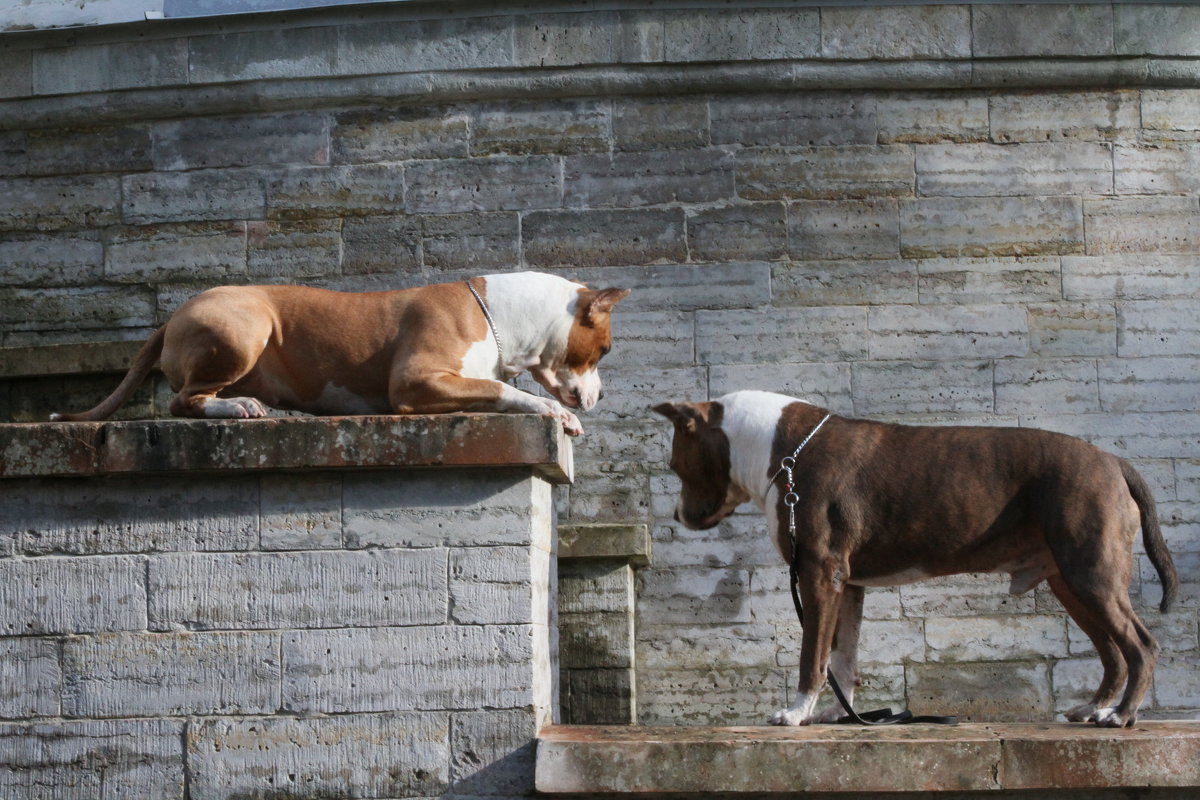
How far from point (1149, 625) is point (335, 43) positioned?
5.45 meters

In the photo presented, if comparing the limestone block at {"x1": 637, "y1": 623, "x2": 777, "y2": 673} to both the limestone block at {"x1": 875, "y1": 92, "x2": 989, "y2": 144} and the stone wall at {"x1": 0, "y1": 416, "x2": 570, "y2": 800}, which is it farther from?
the limestone block at {"x1": 875, "y1": 92, "x2": 989, "y2": 144}

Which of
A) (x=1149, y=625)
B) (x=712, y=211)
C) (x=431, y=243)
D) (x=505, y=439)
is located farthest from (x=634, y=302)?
(x=1149, y=625)

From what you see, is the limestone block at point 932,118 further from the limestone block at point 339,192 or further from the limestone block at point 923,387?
the limestone block at point 339,192

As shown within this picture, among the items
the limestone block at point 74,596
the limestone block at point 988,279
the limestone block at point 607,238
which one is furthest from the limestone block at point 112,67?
the limestone block at point 988,279

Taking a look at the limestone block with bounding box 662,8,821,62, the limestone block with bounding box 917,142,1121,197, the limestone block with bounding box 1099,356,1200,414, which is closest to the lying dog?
the limestone block with bounding box 1099,356,1200,414

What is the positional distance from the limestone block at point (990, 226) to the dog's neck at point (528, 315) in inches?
103

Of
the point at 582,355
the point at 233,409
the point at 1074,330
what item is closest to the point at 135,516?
the point at 233,409

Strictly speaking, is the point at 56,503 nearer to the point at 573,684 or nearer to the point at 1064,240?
the point at 573,684

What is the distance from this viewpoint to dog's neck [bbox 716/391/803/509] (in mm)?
5535

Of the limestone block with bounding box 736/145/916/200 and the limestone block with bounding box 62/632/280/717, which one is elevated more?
the limestone block with bounding box 736/145/916/200

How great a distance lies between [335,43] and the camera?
25.1 feet

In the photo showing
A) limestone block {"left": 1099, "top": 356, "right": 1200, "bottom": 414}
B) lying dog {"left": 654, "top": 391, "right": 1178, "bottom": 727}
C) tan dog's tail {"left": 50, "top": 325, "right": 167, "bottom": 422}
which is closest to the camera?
lying dog {"left": 654, "top": 391, "right": 1178, "bottom": 727}

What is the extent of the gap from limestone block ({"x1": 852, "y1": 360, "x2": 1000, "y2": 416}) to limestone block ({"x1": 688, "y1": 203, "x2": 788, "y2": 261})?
843 millimetres

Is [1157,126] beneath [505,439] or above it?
above
